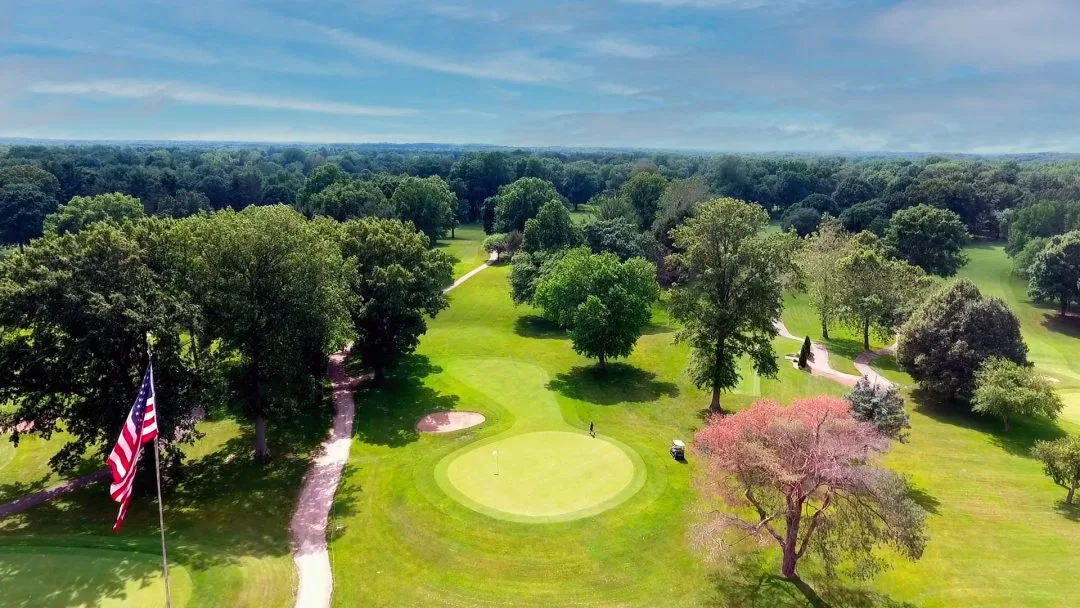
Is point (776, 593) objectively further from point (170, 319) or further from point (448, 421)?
point (170, 319)

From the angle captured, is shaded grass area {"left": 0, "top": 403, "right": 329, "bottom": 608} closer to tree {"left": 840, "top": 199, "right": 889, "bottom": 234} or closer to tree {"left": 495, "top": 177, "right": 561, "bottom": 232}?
tree {"left": 495, "top": 177, "right": 561, "bottom": 232}

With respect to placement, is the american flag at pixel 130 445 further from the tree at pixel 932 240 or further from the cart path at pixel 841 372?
the tree at pixel 932 240

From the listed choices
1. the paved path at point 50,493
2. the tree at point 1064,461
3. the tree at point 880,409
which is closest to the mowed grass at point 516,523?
the tree at point 880,409

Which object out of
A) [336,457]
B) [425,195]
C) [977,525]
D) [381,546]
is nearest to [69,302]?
[336,457]

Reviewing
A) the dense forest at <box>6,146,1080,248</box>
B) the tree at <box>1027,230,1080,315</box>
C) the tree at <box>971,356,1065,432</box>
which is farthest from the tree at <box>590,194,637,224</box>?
the tree at <box>971,356,1065,432</box>

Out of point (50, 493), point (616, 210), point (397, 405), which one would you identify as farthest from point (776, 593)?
point (616, 210)

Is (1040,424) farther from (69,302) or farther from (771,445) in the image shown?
(69,302)

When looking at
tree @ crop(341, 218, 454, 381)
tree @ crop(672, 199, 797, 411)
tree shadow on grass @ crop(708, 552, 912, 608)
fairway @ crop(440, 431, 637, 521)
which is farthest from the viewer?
tree @ crop(341, 218, 454, 381)
